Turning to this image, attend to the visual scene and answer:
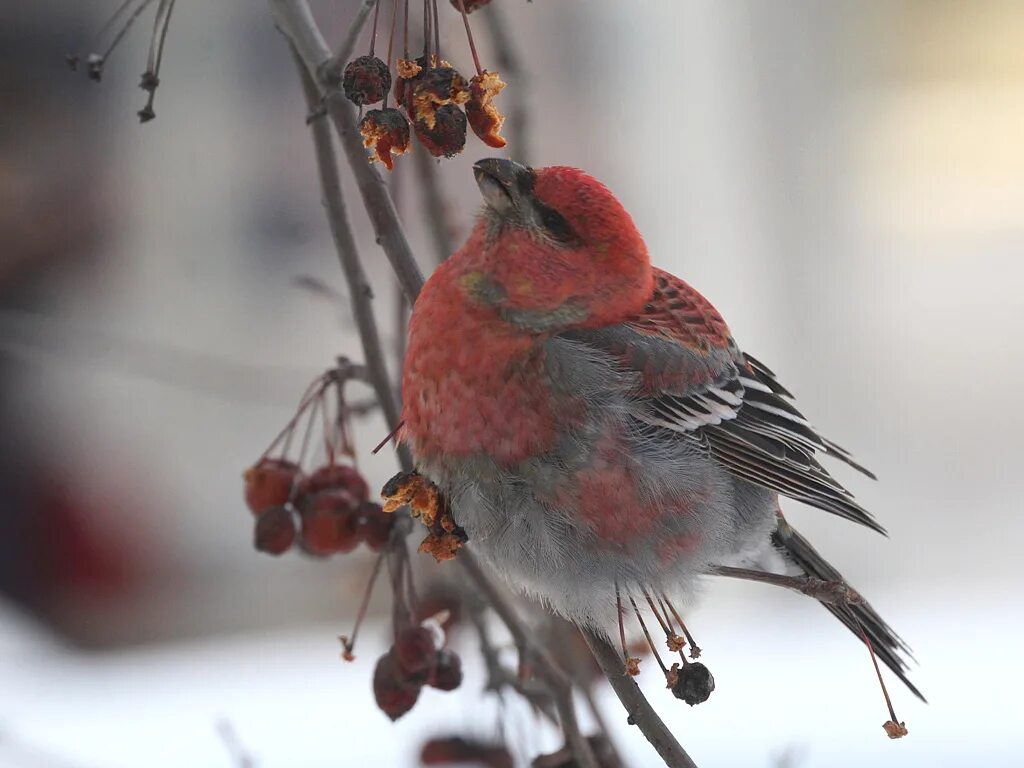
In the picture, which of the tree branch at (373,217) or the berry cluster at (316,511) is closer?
the tree branch at (373,217)

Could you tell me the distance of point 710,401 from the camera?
810mm

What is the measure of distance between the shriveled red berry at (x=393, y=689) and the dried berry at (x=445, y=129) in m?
0.40

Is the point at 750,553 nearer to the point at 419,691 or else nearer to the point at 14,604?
the point at 419,691

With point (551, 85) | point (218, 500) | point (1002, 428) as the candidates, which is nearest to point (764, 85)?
point (551, 85)

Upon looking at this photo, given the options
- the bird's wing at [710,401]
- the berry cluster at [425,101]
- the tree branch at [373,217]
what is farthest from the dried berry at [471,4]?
the bird's wing at [710,401]

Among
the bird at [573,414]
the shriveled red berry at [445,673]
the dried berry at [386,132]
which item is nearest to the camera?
the dried berry at [386,132]

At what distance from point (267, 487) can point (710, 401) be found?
0.38 m

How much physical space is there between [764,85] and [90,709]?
1.83 meters

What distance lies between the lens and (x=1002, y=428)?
2.44 meters

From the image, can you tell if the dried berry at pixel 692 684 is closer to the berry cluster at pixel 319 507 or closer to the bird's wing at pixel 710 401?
the bird's wing at pixel 710 401

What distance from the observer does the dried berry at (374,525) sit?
33.5 inches

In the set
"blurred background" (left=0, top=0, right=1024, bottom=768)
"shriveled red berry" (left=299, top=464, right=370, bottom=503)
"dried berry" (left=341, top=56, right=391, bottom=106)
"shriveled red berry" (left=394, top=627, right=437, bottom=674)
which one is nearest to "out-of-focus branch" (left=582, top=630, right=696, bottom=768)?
"shriveled red berry" (left=394, top=627, right=437, bottom=674)

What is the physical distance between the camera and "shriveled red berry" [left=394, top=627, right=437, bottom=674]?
812mm

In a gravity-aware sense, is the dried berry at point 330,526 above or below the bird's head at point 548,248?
below
